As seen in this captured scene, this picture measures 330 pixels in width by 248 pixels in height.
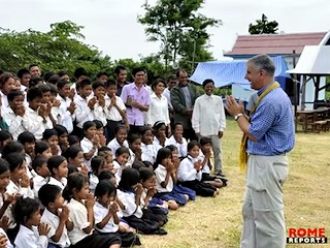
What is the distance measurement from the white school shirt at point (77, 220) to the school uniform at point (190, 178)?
2.71 meters

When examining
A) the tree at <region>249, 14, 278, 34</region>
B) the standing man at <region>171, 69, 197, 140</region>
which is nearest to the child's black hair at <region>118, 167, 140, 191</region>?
the standing man at <region>171, 69, 197, 140</region>

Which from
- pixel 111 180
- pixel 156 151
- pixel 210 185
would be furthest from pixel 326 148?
pixel 111 180

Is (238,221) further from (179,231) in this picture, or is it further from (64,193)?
(64,193)

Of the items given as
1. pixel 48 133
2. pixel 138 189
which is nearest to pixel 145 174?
pixel 138 189

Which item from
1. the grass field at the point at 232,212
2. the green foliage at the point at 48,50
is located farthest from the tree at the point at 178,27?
the grass field at the point at 232,212

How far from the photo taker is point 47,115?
577cm

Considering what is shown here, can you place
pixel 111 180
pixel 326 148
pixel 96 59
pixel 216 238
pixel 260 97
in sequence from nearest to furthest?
pixel 260 97, pixel 111 180, pixel 216 238, pixel 326 148, pixel 96 59

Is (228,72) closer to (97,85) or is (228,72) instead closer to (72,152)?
(97,85)

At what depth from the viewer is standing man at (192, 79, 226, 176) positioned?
7.62 m

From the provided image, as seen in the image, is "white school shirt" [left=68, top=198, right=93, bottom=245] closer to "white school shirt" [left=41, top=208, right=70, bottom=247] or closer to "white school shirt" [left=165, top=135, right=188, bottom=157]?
"white school shirt" [left=41, top=208, right=70, bottom=247]

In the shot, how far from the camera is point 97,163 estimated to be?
542cm

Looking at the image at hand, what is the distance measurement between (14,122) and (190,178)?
8.42ft

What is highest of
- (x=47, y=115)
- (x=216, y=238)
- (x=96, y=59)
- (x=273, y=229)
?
(x=96, y=59)

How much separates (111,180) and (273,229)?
158 centimetres
